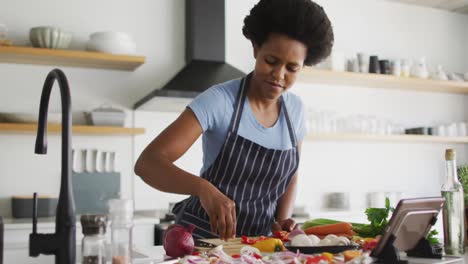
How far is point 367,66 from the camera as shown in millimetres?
4707

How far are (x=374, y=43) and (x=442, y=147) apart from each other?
1.25 m

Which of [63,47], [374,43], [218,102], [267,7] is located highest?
[374,43]

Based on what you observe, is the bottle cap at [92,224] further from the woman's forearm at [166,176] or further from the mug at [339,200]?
the mug at [339,200]

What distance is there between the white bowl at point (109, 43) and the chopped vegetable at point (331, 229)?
8.59ft

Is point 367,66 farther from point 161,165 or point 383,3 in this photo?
point 161,165

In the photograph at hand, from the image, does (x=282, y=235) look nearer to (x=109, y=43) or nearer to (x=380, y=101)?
(x=109, y=43)

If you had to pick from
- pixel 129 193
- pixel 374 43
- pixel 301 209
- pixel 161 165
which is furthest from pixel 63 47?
pixel 374 43

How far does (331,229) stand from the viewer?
152 centimetres

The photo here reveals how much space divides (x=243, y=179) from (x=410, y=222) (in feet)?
2.43

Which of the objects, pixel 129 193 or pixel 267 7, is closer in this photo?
pixel 267 7

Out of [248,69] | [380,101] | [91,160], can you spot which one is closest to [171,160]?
[91,160]

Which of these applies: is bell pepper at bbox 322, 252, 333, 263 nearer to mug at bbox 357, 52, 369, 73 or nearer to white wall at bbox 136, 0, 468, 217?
white wall at bbox 136, 0, 468, 217

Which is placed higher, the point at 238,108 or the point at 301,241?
the point at 238,108

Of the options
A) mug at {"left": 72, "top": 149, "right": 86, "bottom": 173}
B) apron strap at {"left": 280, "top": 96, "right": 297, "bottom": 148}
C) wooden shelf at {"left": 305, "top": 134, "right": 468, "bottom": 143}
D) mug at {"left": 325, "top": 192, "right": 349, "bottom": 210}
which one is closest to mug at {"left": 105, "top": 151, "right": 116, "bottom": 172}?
mug at {"left": 72, "top": 149, "right": 86, "bottom": 173}
